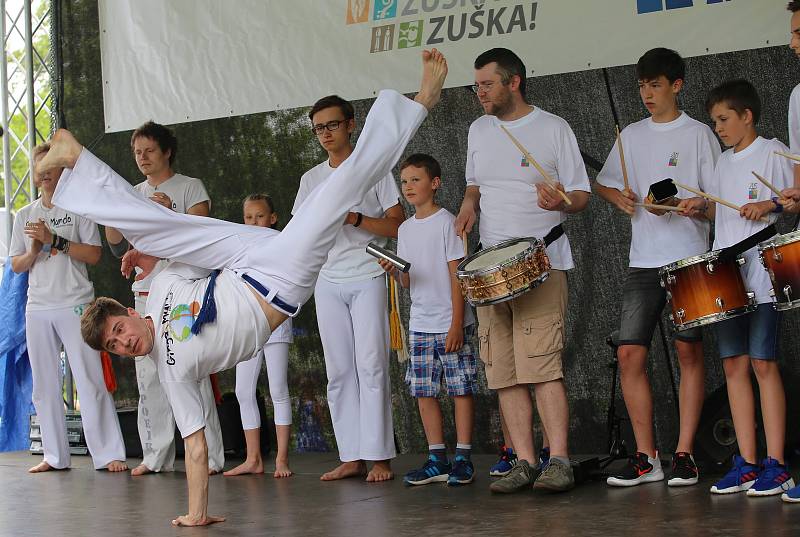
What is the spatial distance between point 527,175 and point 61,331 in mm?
2864

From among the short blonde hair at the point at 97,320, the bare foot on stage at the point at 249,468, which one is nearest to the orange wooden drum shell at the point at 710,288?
the short blonde hair at the point at 97,320

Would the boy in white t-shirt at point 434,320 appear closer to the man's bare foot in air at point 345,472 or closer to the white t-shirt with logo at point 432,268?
the white t-shirt with logo at point 432,268

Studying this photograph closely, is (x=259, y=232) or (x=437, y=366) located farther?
(x=437, y=366)

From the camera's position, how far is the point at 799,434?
4414 millimetres

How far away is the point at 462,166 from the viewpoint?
5.61 meters

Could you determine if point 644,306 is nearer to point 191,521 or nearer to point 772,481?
point 772,481

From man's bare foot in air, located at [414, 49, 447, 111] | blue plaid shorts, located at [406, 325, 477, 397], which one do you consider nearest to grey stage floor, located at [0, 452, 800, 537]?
blue plaid shorts, located at [406, 325, 477, 397]

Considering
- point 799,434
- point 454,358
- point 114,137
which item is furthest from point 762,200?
point 114,137

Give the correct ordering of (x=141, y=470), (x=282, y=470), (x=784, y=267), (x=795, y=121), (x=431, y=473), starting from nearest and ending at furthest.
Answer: (x=784, y=267), (x=795, y=121), (x=431, y=473), (x=282, y=470), (x=141, y=470)

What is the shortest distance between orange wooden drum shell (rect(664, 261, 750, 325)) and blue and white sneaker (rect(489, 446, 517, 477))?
4.26ft

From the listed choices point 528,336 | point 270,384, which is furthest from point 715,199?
point 270,384

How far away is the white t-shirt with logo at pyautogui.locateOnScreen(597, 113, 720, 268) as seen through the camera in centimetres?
427

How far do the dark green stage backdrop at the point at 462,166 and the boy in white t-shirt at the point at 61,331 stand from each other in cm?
88

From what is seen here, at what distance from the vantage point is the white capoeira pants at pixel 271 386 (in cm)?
534
